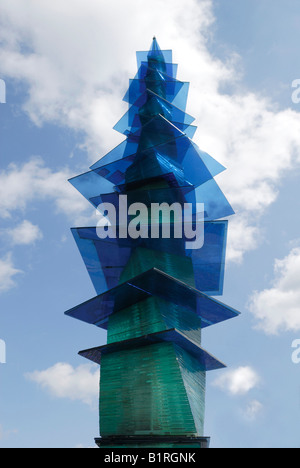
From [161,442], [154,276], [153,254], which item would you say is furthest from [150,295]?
[161,442]

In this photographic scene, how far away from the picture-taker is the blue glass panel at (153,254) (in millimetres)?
24016

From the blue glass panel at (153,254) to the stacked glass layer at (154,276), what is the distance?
61mm

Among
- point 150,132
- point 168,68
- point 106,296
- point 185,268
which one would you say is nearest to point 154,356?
point 106,296

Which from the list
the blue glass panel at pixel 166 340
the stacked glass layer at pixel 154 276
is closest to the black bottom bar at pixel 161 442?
the stacked glass layer at pixel 154 276

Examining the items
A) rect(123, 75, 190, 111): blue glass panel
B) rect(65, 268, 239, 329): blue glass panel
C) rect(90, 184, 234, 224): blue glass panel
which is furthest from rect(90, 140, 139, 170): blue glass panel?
rect(65, 268, 239, 329): blue glass panel

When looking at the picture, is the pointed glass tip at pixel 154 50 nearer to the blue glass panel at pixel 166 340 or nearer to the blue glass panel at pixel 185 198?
the blue glass panel at pixel 185 198

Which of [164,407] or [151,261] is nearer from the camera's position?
[164,407]

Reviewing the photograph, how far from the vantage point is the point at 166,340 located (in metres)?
19.4

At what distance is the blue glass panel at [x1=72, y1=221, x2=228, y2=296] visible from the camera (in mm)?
24016

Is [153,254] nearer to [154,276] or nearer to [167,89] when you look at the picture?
[154,276]
